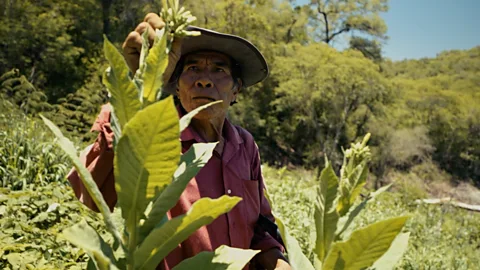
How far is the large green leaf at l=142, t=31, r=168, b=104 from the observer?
0.62 metres

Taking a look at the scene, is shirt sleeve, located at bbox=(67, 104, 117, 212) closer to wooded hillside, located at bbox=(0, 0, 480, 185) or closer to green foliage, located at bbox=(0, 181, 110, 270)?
green foliage, located at bbox=(0, 181, 110, 270)

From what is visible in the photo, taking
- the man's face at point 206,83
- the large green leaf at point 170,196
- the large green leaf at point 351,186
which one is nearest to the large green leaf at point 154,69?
the large green leaf at point 170,196

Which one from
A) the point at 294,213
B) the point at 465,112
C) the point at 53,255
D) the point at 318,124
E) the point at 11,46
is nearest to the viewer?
the point at 53,255

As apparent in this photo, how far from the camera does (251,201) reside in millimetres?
1633

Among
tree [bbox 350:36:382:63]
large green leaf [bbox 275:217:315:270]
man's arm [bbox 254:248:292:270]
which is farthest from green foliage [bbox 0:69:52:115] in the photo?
tree [bbox 350:36:382:63]

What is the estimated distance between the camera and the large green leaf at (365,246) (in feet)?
2.04

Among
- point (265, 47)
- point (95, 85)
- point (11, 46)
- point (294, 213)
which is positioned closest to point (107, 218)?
point (294, 213)

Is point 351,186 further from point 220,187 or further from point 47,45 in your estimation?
point 47,45

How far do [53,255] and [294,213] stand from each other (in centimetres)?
296

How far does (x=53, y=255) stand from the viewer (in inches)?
87.4

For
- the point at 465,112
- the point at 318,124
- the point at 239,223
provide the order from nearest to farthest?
the point at 239,223 → the point at 318,124 → the point at 465,112

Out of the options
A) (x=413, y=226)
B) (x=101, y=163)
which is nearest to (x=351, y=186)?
(x=101, y=163)

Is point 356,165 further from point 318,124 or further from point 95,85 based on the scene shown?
point 318,124

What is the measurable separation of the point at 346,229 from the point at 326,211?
6 cm
